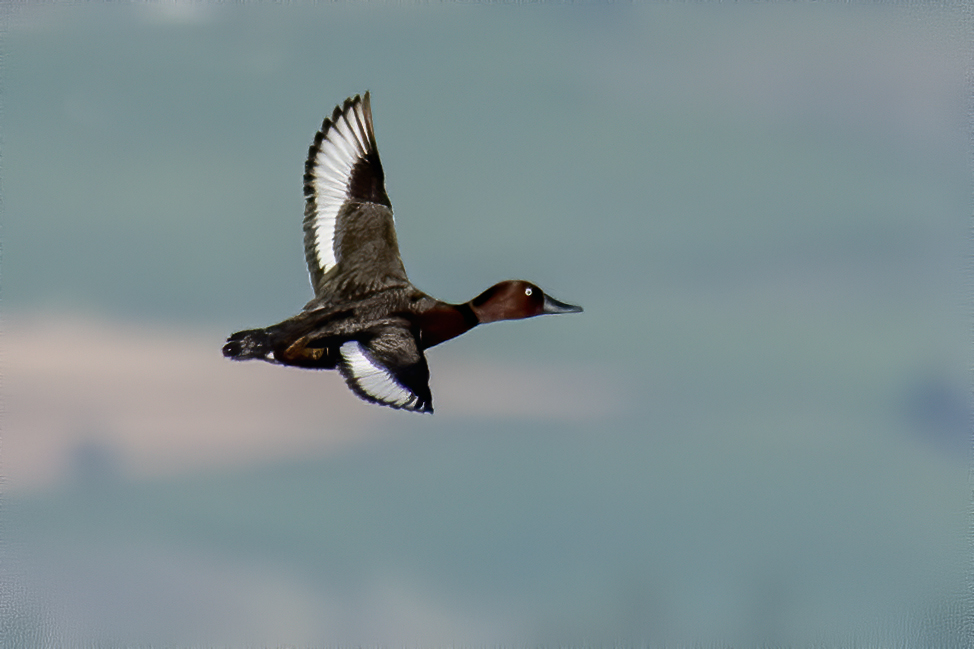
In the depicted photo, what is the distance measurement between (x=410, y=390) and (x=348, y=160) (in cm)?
299

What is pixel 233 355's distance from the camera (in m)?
8.18

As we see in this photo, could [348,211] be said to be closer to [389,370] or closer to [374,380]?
[389,370]

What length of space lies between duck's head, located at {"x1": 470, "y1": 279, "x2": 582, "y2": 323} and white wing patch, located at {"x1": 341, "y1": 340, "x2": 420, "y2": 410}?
1.39 metres

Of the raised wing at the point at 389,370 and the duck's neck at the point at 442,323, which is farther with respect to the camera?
the duck's neck at the point at 442,323

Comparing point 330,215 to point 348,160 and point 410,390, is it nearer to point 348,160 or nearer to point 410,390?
point 348,160

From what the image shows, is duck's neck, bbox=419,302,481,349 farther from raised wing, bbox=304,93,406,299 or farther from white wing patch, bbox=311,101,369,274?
white wing patch, bbox=311,101,369,274

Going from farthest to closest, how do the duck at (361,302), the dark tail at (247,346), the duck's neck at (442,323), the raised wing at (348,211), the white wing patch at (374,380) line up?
the raised wing at (348,211), the duck's neck at (442,323), the dark tail at (247,346), the duck at (361,302), the white wing patch at (374,380)

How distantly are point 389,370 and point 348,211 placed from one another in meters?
2.33

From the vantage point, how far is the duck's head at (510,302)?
29.7 ft

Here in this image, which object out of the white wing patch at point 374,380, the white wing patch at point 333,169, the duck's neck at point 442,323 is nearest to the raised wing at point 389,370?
the white wing patch at point 374,380

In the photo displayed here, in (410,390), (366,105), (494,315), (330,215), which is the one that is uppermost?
(366,105)

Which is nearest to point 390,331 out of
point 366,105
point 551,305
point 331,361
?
point 331,361

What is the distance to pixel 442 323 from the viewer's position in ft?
28.5

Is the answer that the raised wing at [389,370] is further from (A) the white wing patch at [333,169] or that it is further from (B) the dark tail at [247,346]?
(A) the white wing patch at [333,169]
